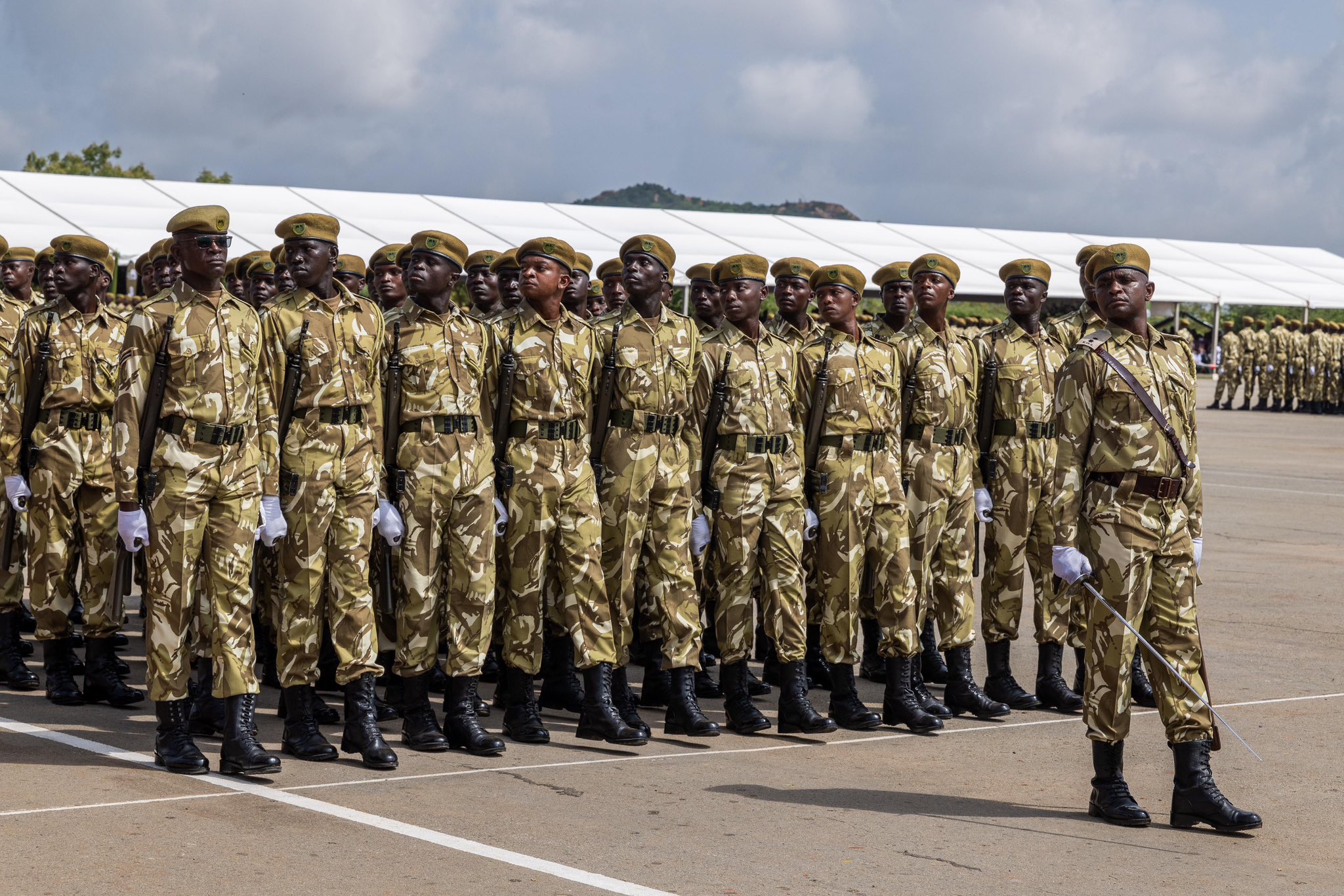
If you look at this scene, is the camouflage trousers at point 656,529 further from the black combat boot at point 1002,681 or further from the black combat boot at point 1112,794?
the black combat boot at point 1112,794

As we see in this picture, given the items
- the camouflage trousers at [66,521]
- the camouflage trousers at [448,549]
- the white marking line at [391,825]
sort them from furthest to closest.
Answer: the camouflage trousers at [66,521]
the camouflage trousers at [448,549]
the white marking line at [391,825]

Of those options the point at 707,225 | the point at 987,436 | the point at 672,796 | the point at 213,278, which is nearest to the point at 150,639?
the point at 213,278

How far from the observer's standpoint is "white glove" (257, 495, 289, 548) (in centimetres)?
716

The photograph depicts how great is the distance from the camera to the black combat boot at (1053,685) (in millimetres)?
9133

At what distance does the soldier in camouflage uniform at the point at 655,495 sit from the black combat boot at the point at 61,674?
2.78m

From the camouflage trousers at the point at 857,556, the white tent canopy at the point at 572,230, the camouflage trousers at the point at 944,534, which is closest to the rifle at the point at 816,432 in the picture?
the camouflage trousers at the point at 857,556

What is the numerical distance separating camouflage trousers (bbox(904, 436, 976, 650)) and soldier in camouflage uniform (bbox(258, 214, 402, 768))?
9.92 ft

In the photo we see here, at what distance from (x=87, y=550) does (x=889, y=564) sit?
4.09 metres

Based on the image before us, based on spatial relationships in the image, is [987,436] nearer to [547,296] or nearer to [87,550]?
[547,296]

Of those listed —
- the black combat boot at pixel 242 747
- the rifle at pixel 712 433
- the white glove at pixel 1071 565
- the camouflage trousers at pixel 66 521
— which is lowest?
the black combat boot at pixel 242 747

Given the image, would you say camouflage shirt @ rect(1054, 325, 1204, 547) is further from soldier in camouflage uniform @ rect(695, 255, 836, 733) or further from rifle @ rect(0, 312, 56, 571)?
rifle @ rect(0, 312, 56, 571)

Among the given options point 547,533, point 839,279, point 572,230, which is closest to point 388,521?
point 547,533

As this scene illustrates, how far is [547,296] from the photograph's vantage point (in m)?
8.12

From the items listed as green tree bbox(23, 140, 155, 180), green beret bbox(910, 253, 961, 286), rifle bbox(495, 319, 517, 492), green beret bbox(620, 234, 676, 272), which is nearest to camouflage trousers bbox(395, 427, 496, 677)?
rifle bbox(495, 319, 517, 492)
